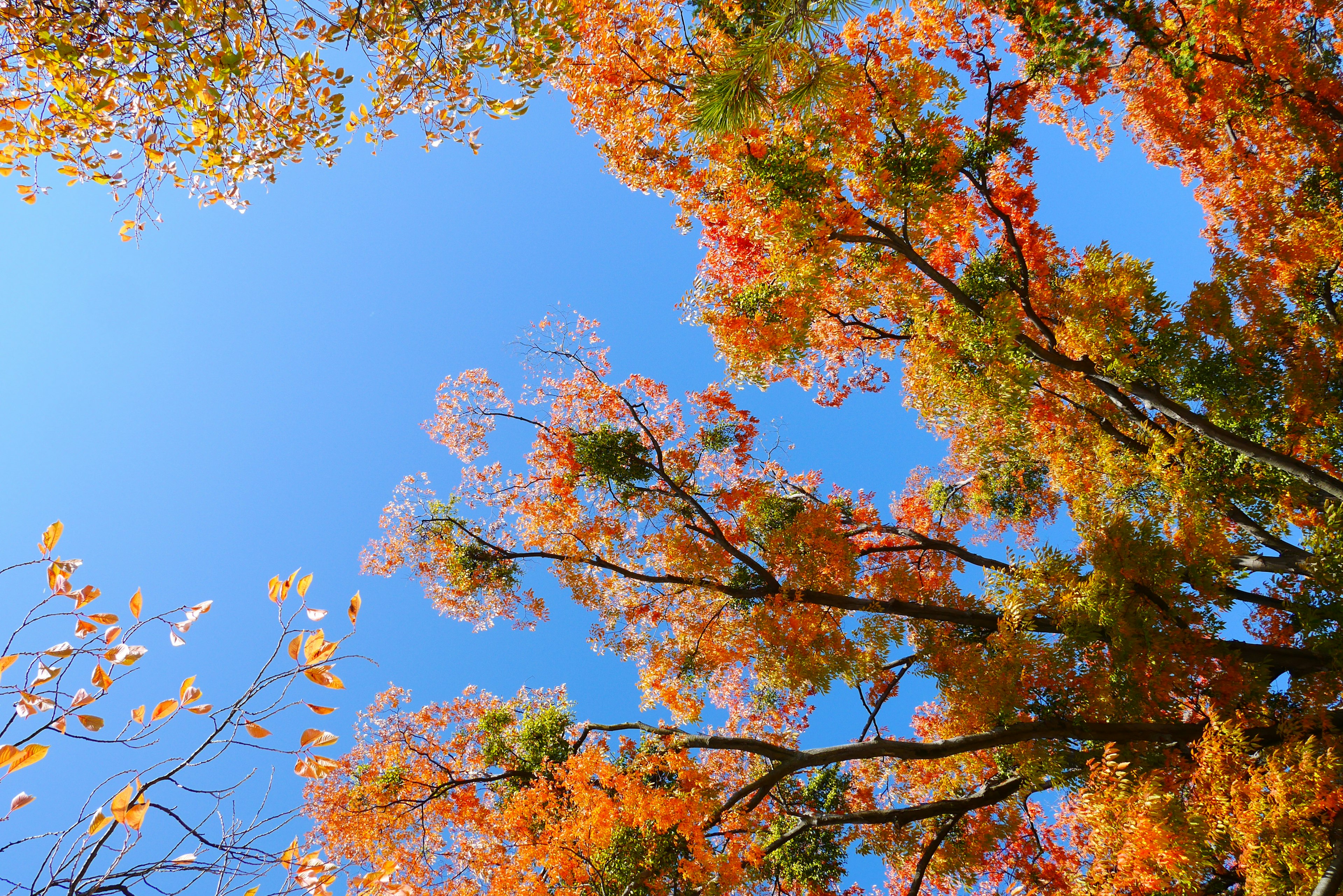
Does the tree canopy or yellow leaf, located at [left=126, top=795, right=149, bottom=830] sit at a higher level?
the tree canopy

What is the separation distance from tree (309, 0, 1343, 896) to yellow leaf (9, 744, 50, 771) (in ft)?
18.2

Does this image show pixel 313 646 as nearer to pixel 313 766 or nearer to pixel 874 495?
pixel 313 766

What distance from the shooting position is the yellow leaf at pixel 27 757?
2.11m

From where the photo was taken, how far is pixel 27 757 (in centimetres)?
212

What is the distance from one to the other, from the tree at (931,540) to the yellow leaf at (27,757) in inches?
219

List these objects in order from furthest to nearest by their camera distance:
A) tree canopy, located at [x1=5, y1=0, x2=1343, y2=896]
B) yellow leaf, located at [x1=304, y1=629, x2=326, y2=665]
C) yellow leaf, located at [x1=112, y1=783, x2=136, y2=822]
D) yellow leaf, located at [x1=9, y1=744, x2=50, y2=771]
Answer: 1. tree canopy, located at [x1=5, y1=0, x2=1343, y2=896]
2. yellow leaf, located at [x1=304, y1=629, x2=326, y2=665]
3. yellow leaf, located at [x1=112, y1=783, x2=136, y2=822]
4. yellow leaf, located at [x1=9, y1=744, x2=50, y2=771]

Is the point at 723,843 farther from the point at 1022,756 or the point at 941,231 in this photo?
the point at 941,231

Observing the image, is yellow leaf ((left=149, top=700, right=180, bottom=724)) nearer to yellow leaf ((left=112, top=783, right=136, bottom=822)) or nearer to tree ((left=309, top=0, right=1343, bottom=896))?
yellow leaf ((left=112, top=783, right=136, bottom=822))

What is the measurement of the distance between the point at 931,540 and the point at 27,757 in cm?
1033

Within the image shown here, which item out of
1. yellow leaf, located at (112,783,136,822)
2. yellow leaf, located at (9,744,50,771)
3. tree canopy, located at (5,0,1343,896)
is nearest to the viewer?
yellow leaf, located at (9,744,50,771)

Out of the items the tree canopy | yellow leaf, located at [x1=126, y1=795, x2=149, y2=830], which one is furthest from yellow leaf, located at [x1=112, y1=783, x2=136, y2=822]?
the tree canopy

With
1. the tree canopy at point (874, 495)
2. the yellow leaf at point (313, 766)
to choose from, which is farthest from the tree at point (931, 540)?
the yellow leaf at point (313, 766)

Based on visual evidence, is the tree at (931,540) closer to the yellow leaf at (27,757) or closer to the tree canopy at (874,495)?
the tree canopy at (874,495)

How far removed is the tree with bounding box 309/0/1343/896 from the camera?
21.8 feet
